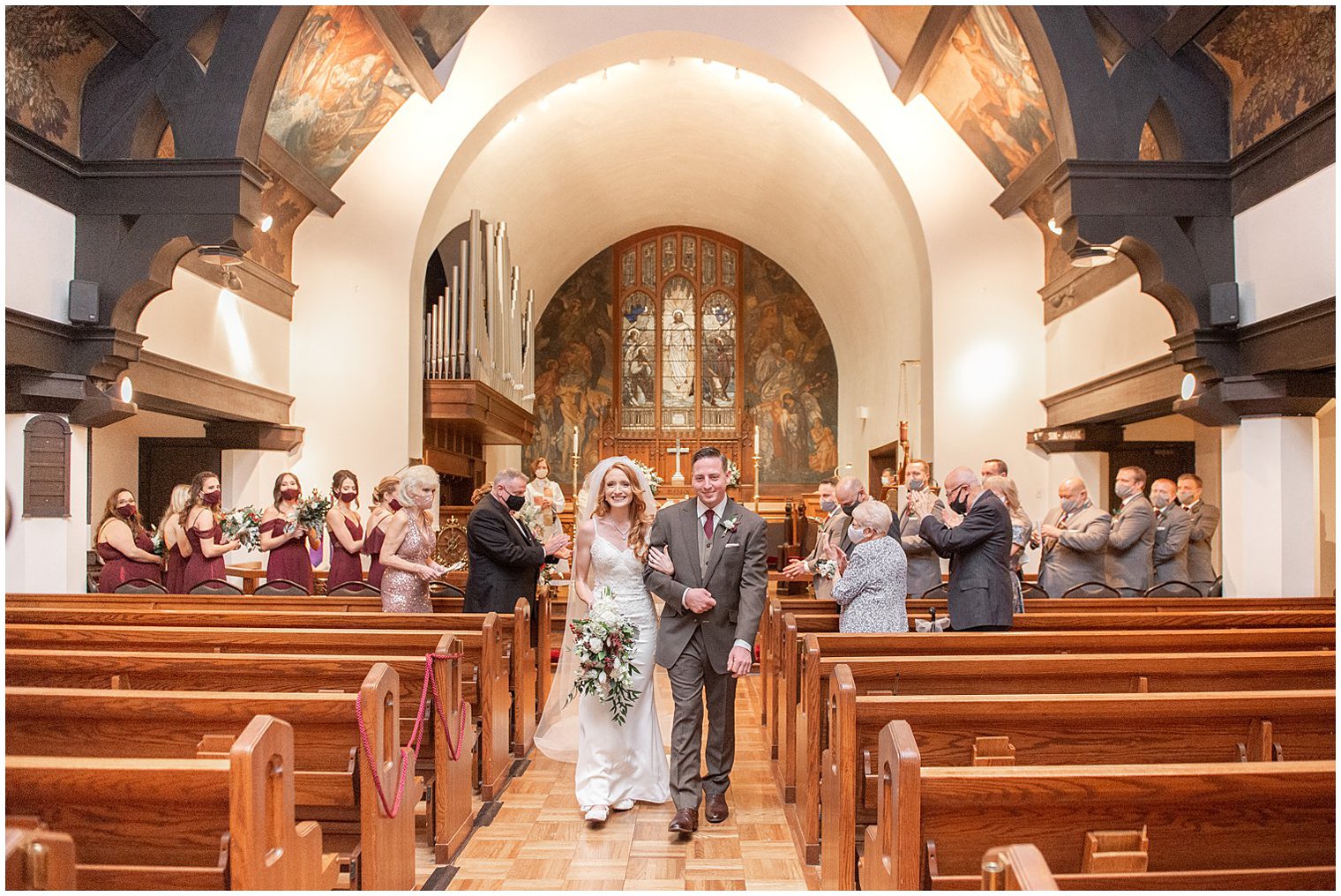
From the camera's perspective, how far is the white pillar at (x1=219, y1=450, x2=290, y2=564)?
11.0 meters

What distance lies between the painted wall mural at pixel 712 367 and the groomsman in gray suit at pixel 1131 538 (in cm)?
1454

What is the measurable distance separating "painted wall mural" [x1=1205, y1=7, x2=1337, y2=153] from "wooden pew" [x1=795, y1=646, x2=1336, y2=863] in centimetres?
410

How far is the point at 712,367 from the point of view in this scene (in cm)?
2314

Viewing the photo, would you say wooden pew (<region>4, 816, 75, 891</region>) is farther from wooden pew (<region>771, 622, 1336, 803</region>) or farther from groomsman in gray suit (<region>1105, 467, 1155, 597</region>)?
groomsman in gray suit (<region>1105, 467, 1155, 597</region>)

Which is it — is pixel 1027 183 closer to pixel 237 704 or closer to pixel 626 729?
pixel 626 729

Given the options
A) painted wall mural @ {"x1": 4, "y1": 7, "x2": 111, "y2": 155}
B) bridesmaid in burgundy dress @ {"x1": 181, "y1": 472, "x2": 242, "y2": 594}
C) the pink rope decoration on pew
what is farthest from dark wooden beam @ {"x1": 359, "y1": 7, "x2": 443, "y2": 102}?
the pink rope decoration on pew

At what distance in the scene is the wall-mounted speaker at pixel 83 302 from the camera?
7.23 metres

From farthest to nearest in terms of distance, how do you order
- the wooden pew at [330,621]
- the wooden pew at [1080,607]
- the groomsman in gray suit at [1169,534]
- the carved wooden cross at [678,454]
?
1. the carved wooden cross at [678,454]
2. the groomsman in gray suit at [1169,534]
3. the wooden pew at [1080,607]
4. the wooden pew at [330,621]

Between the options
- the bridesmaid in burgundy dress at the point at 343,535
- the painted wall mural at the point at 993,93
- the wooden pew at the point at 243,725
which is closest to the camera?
the wooden pew at the point at 243,725

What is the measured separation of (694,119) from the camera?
16.2m

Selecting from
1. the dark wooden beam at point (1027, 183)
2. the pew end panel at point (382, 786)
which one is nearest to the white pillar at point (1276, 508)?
the dark wooden beam at point (1027, 183)

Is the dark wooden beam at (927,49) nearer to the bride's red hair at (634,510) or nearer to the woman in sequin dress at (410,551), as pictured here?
the bride's red hair at (634,510)

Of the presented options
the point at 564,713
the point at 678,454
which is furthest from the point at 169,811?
the point at 678,454

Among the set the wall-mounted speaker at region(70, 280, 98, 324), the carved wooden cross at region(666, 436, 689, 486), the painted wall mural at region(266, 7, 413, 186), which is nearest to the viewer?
the wall-mounted speaker at region(70, 280, 98, 324)
